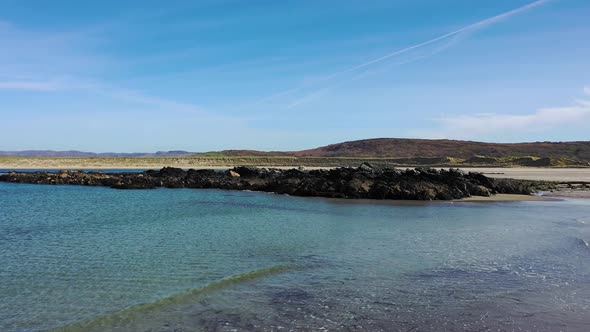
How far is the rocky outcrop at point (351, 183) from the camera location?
27656mm

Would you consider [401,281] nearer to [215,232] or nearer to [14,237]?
[215,232]

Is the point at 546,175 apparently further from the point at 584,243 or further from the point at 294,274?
the point at 294,274

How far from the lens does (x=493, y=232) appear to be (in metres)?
14.8

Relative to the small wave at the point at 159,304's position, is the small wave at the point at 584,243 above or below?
above

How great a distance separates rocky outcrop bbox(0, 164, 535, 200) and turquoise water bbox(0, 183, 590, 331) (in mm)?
9432

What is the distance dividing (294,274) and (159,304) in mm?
2892

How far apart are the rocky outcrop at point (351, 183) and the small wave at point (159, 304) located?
735 inches

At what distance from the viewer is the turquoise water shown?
6723 mm

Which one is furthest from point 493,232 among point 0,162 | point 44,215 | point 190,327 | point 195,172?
point 0,162

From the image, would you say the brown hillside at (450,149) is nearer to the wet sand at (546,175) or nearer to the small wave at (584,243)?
the wet sand at (546,175)

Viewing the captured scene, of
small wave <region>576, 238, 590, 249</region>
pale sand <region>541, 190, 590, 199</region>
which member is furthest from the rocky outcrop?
small wave <region>576, 238, 590, 249</region>

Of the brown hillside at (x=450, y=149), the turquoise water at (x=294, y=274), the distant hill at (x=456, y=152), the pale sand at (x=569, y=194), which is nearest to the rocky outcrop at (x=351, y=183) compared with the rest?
the pale sand at (x=569, y=194)

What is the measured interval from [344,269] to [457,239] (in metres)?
5.12

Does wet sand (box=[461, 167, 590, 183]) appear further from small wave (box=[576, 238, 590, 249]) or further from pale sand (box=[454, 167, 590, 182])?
small wave (box=[576, 238, 590, 249])
